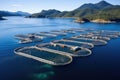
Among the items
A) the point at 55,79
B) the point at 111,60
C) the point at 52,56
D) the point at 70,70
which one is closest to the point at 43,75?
the point at 55,79

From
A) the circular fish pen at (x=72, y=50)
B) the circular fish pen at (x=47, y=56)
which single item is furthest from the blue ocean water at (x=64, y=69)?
the circular fish pen at (x=72, y=50)

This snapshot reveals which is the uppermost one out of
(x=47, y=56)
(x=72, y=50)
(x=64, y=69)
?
Result: (x=72, y=50)

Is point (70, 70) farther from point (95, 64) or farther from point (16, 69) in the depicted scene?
point (16, 69)

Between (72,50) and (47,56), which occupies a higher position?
(72,50)

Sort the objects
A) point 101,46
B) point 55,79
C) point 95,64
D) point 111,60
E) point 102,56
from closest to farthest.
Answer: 1. point 55,79
2. point 95,64
3. point 111,60
4. point 102,56
5. point 101,46

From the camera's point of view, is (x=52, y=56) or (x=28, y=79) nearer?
(x=28, y=79)

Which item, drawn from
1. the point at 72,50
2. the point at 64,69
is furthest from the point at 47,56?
the point at 64,69

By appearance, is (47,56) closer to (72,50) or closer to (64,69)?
(72,50)

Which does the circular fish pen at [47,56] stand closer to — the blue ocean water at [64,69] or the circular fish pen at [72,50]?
the blue ocean water at [64,69]
